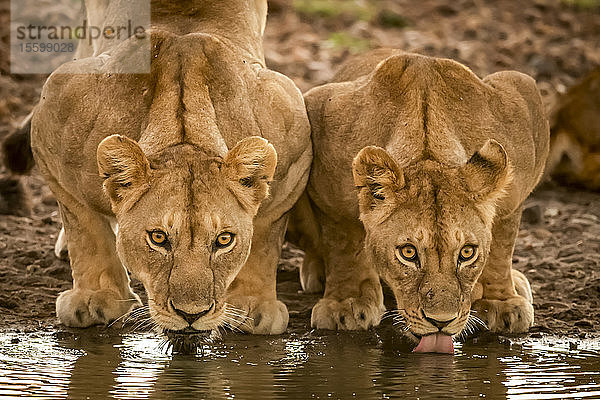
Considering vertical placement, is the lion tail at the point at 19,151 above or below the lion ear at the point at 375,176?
above

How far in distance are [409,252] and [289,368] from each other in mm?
838

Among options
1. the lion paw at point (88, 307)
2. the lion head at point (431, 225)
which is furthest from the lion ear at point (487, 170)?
the lion paw at point (88, 307)

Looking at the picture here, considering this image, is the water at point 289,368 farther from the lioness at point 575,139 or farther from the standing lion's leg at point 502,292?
the lioness at point 575,139

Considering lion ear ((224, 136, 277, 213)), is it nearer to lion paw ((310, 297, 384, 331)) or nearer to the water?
the water

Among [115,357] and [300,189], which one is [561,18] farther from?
[115,357]

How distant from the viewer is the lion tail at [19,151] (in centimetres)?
875

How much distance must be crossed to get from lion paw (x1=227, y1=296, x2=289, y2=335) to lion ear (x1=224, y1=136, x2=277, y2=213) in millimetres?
855

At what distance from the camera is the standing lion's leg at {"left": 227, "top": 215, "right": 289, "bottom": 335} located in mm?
7188

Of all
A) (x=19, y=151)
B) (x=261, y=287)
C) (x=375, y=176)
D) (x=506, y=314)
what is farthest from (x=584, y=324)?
(x=19, y=151)

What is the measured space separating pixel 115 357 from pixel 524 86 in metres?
3.04

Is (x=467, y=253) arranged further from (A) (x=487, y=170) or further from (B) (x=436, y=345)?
(B) (x=436, y=345)

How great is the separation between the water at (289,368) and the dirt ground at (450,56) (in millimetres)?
483

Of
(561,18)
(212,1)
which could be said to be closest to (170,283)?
(212,1)

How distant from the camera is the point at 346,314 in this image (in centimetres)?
738
